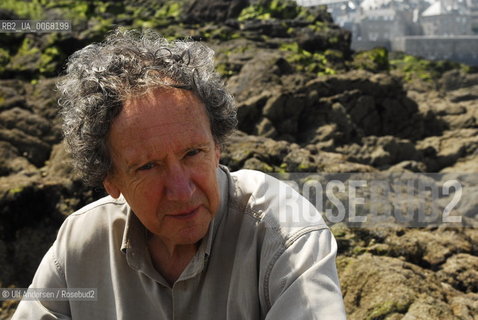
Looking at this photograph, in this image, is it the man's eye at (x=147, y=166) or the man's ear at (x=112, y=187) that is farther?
the man's ear at (x=112, y=187)

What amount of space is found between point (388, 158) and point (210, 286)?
623 cm

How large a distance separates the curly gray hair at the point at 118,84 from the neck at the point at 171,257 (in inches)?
15.4

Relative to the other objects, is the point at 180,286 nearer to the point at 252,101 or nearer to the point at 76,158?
the point at 76,158

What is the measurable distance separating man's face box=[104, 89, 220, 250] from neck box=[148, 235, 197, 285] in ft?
0.38

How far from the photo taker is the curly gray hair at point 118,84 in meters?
2.61

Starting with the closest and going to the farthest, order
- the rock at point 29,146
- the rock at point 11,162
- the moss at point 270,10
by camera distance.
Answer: the rock at point 11,162, the rock at point 29,146, the moss at point 270,10

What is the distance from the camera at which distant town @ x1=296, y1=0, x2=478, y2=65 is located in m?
31.6

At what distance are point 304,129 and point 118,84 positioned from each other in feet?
21.3

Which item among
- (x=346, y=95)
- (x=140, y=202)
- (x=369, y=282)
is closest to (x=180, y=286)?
(x=140, y=202)

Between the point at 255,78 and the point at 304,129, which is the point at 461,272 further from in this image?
the point at 255,78

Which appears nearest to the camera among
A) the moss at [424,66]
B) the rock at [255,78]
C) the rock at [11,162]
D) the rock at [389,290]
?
the rock at [389,290]

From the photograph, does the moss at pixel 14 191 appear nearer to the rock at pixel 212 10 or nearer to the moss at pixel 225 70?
the moss at pixel 225 70

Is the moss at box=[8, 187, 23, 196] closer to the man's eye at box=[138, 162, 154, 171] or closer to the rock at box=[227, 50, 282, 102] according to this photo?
the man's eye at box=[138, 162, 154, 171]

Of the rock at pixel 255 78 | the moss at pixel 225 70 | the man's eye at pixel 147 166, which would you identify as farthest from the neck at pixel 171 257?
the moss at pixel 225 70
